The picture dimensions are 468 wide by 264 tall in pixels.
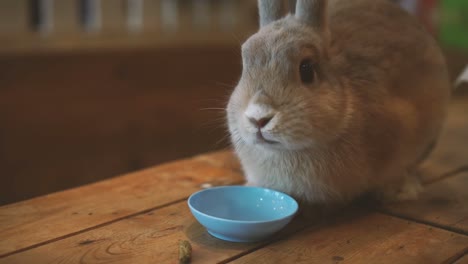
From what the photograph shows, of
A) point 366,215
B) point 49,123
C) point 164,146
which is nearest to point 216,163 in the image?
point 366,215

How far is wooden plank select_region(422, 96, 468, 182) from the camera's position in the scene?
1.84 metres

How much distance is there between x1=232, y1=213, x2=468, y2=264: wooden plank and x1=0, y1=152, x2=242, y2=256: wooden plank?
1.40ft

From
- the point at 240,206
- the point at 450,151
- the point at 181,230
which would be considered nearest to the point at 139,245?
the point at 181,230

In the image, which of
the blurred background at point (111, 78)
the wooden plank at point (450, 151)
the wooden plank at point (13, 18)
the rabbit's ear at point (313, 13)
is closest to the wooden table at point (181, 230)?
the wooden plank at point (450, 151)

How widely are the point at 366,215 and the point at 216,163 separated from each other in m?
0.65

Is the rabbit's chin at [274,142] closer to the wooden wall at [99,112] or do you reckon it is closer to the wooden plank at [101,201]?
the wooden plank at [101,201]

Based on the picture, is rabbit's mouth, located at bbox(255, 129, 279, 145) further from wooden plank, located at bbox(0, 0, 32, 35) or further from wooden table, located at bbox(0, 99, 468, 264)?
wooden plank, located at bbox(0, 0, 32, 35)

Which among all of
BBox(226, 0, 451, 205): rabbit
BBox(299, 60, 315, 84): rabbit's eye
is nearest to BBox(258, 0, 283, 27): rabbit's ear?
BBox(226, 0, 451, 205): rabbit

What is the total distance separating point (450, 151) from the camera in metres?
2.06

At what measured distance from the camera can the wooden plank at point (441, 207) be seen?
138cm

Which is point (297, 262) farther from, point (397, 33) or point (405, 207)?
point (397, 33)

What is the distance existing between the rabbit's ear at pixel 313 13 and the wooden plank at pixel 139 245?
504mm

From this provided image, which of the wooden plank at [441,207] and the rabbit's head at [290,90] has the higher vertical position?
the rabbit's head at [290,90]

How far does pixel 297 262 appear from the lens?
1133 mm
